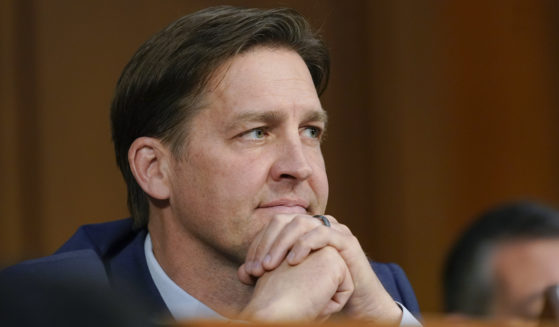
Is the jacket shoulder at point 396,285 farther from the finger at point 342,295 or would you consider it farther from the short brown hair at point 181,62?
the short brown hair at point 181,62

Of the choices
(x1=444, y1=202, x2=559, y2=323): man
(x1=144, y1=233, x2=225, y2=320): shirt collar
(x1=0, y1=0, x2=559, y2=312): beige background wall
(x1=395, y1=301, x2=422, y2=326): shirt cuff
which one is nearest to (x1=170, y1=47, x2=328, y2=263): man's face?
(x1=144, y1=233, x2=225, y2=320): shirt collar

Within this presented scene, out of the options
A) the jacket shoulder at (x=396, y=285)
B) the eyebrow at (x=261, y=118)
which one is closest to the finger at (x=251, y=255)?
the eyebrow at (x=261, y=118)

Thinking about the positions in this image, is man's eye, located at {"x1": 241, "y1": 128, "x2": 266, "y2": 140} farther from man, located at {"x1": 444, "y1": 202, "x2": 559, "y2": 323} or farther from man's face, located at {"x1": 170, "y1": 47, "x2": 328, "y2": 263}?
man, located at {"x1": 444, "y1": 202, "x2": 559, "y2": 323}

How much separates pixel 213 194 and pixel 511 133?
243cm

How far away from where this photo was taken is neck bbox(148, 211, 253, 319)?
196 centimetres

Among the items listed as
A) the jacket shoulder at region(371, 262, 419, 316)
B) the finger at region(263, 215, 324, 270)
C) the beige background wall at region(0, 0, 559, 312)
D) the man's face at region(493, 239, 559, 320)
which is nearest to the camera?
the finger at region(263, 215, 324, 270)

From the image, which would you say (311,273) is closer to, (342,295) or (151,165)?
(342,295)

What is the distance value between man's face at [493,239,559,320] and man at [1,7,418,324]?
46cm

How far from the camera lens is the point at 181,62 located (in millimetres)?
1967

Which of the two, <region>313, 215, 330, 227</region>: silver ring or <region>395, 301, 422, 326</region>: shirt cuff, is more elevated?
<region>313, 215, 330, 227</region>: silver ring

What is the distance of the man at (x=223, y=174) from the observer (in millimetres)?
1809

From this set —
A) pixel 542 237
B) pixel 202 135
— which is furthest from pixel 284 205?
pixel 542 237

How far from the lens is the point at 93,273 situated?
1758 mm

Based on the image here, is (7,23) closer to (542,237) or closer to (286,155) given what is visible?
(286,155)
